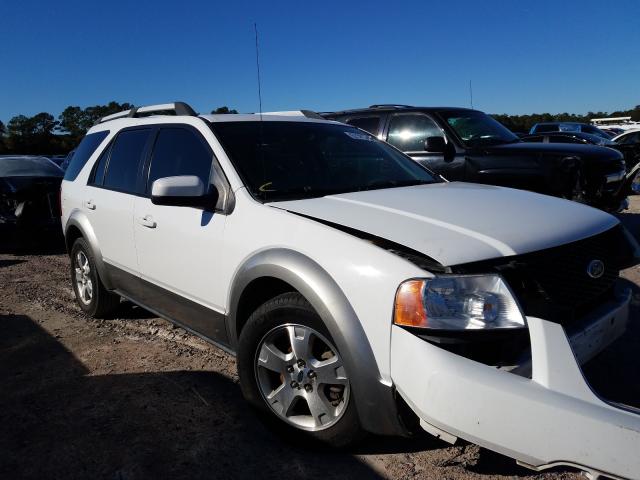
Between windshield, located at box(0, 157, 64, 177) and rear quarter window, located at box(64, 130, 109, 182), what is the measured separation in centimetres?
396

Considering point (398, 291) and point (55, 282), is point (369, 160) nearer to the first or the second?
point (398, 291)

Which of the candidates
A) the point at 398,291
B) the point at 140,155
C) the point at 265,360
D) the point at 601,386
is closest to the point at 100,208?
the point at 140,155

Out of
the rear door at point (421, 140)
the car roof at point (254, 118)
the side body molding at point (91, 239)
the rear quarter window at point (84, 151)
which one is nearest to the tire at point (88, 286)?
the side body molding at point (91, 239)

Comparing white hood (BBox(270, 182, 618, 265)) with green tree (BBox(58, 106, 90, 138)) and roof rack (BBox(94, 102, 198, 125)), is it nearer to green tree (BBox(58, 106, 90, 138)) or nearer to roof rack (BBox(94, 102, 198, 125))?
roof rack (BBox(94, 102, 198, 125))

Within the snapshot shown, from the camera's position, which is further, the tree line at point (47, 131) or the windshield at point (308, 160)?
the tree line at point (47, 131)

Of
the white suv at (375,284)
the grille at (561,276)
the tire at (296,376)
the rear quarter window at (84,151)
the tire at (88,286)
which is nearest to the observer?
the white suv at (375,284)

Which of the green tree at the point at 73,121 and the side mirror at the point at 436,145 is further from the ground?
the green tree at the point at 73,121

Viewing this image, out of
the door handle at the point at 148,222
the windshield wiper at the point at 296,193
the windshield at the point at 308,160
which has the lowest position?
the door handle at the point at 148,222

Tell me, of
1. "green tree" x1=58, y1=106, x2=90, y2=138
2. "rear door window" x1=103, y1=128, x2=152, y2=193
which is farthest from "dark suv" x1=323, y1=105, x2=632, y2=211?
"green tree" x1=58, y1=106, x2=90, y2=138

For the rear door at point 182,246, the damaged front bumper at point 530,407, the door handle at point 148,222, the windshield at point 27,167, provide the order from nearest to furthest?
1. the damaged front bumper at point 530,407
2. the rear door at point 182,246
3. the door handle at point 148,222
4. the windshield at point 27,167

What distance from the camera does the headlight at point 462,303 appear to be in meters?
1.95

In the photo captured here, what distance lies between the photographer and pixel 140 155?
12.6 feet

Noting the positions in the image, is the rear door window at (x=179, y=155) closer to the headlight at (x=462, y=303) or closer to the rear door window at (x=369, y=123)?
the headlight at (x=462, y=303)

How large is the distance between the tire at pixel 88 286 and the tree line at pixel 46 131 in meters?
37.7
